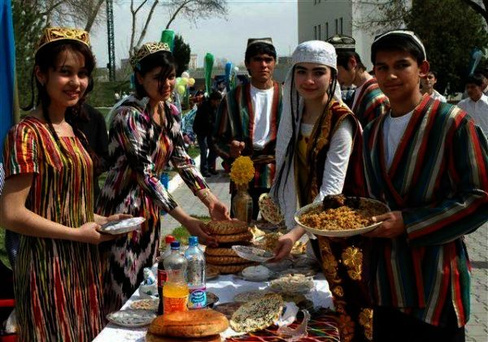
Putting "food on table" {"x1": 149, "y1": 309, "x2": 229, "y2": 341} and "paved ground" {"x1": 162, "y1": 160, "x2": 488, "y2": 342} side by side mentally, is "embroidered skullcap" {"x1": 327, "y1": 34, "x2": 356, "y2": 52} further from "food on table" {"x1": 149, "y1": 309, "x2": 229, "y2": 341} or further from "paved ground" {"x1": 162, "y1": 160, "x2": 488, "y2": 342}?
"food on table" {"x1": 149, "y1": 309, "x2": 229, "y2": 341}

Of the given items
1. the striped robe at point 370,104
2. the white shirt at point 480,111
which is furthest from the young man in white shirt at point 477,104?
the striped robe at point 370,104

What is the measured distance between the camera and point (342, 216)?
6.98 ft

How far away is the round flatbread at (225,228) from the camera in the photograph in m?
2.84

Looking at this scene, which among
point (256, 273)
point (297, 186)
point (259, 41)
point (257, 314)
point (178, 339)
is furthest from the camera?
point (259, 41)

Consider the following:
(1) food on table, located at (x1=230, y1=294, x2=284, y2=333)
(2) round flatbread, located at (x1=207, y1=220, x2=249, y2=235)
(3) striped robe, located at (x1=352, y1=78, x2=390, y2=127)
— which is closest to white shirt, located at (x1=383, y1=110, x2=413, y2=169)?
(1) food on table, located at (x1=230, y1=294, x2=284, y2=333)

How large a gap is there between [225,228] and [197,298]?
597 mm

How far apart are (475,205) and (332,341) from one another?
706 millimetres

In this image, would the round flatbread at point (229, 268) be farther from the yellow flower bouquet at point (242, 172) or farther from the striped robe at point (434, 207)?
the striped robe at point (434, 207)

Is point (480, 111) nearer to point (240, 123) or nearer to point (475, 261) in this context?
point (475, 261)

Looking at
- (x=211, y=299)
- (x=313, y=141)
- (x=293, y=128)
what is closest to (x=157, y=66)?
(x=293, y=128)

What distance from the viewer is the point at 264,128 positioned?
14.4 ft

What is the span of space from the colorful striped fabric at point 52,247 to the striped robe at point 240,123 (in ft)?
6.34

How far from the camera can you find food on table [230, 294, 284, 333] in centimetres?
223

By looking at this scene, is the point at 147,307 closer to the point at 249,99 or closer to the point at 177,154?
the point at 177,154
